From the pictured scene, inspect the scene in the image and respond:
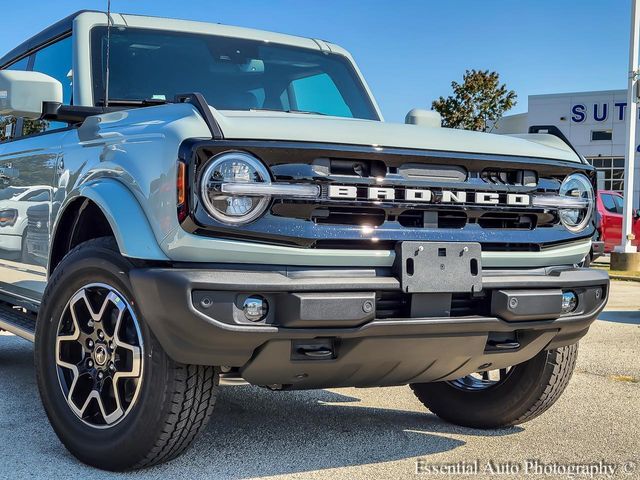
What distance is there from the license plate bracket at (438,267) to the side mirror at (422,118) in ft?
6.25

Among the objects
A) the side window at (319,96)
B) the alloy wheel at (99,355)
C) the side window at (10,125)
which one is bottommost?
the alloy wheel at (99,355)

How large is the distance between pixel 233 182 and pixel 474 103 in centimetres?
3943

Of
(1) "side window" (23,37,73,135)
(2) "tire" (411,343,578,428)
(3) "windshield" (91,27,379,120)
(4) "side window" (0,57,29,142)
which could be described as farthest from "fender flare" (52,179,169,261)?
(4) "side window" (0,57,29,142)

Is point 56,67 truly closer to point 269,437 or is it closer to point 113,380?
point 113,380

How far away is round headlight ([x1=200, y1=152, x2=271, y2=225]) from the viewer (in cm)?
292

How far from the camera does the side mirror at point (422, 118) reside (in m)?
4.95

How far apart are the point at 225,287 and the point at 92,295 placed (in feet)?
2.58

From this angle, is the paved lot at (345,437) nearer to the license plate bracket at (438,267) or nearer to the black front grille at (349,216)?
the license plate bracket at (438,267)

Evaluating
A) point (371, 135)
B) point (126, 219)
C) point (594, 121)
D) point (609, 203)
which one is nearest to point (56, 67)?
point (126, 219)

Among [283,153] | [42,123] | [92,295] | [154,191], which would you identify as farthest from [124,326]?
[42,123]

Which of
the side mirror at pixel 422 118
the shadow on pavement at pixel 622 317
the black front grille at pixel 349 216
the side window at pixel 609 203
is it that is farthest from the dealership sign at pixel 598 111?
the black front grille at pixel 349 216

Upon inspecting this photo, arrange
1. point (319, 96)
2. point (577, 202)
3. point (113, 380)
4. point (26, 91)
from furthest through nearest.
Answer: point (319, 96)
point (26, 91)
point (577, 202)
point (113, 380)

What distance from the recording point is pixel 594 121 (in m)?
35.7

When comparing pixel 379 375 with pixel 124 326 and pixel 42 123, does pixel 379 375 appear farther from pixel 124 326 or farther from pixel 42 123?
pixel 42 123
